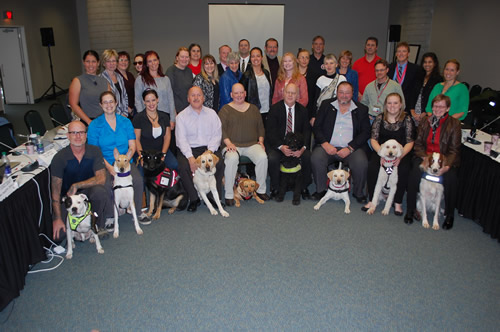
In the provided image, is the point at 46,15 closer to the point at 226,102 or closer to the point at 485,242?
the point at 226,102

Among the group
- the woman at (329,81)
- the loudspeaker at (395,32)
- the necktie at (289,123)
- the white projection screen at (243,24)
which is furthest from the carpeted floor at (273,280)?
the white projection screen at (243,24)

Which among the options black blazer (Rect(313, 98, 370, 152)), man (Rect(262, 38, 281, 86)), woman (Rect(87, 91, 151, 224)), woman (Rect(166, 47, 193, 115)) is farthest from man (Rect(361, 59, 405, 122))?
woman (Rect(87, 91, 151, 224))

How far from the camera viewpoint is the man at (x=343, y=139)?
4.26 m

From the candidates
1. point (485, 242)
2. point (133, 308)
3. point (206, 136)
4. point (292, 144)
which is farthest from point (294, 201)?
point (133, 308)

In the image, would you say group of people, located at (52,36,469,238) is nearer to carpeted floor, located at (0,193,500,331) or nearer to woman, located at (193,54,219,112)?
woman, located at (193,54,219,112)

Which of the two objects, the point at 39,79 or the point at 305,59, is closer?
the point at 305,59

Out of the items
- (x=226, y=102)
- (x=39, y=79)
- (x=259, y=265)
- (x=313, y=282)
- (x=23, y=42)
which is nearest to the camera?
(x=313, y=282)

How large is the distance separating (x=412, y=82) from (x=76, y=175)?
13.5 feet

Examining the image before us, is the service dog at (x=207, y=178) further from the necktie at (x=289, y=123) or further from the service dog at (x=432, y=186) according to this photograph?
the service dog at (x=432, y=186)

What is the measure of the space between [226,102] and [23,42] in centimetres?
767

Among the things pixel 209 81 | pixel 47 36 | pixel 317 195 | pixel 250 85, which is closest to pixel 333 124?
pixel 317 195

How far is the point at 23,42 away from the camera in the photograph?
31.4ft

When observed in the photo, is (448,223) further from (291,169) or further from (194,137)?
(194,137)

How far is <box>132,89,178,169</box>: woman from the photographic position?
3.97 m
